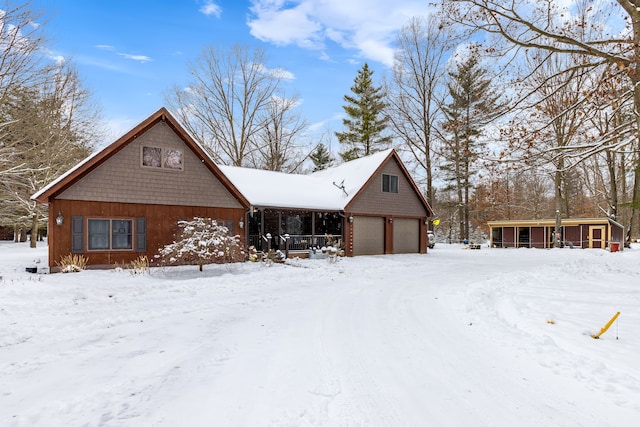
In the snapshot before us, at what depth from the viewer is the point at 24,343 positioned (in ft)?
15.5

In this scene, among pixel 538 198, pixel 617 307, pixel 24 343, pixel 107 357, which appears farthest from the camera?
pixel 538 198

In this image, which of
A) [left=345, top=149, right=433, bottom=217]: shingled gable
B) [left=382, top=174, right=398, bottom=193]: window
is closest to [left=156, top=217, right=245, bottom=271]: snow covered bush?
[left=345, top=149, right=433, bottom=217]: shingled gable

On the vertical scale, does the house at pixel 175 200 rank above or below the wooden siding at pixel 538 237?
above

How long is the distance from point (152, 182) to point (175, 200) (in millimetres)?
1042

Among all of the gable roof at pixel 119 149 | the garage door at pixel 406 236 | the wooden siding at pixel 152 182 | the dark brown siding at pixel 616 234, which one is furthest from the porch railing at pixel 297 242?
the dark brown siding at pixel 616 234

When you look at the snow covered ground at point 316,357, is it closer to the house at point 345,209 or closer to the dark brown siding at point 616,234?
the house at point 345,209

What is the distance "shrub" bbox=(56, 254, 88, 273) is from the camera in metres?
11.4

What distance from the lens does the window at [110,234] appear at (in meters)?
12.4

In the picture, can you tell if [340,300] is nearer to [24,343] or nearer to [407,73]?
[24,343]

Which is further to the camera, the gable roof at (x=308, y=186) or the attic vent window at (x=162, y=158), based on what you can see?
the gable roof at (x=308, y=186)

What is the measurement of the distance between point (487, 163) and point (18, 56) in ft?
51.6

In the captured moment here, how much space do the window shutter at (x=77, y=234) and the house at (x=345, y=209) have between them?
21.4 feet

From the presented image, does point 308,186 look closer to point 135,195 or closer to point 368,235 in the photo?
point 368,235

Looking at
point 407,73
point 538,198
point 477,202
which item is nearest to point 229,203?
point 407,73
